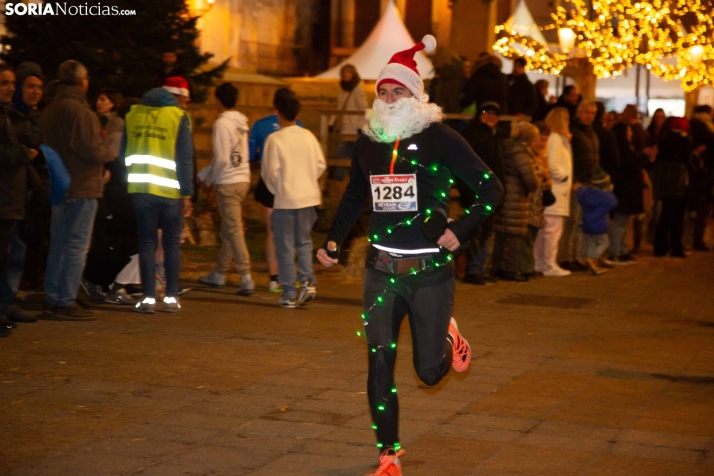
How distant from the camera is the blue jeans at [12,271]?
883cm

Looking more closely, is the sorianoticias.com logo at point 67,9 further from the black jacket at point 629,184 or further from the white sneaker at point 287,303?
the black jacket at point 629,184

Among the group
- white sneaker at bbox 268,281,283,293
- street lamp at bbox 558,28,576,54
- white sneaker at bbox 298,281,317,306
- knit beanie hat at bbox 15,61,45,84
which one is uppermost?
street lamp at bbox 558,28,576,54

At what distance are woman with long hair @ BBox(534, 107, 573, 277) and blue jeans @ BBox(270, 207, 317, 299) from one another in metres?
3.97

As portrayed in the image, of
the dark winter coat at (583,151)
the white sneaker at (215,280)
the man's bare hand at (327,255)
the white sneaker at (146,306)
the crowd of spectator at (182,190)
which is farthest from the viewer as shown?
the dark winter coat at (583,151)

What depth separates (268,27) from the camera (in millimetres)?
34094

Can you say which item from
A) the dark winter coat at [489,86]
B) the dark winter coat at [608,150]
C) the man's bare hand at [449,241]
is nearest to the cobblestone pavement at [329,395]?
the man's bare hand at [449,241]

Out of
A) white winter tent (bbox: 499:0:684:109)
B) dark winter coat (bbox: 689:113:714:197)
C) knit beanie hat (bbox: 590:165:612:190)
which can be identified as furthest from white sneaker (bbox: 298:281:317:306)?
white winter tent (bbox: 499:0:684:109)

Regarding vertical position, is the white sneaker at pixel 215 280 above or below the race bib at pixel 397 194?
below

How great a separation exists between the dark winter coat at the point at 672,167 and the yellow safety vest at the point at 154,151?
8943 mm

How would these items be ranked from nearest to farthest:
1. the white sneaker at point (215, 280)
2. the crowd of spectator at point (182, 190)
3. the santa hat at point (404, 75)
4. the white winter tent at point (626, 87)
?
the santa hat at point (404, 75) → the crowd of spectator at point (182, 190) → the white sneaker at point (215, 280) → the white winter tent at point (626, 87)

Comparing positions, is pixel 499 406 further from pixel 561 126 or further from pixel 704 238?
pixel 704 238

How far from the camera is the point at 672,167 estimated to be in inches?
635

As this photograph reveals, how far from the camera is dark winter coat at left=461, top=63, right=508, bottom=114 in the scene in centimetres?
1566

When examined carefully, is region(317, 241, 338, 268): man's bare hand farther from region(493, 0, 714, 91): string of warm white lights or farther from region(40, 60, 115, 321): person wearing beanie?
region(493, 0, 714, 91): string of warm white lights
